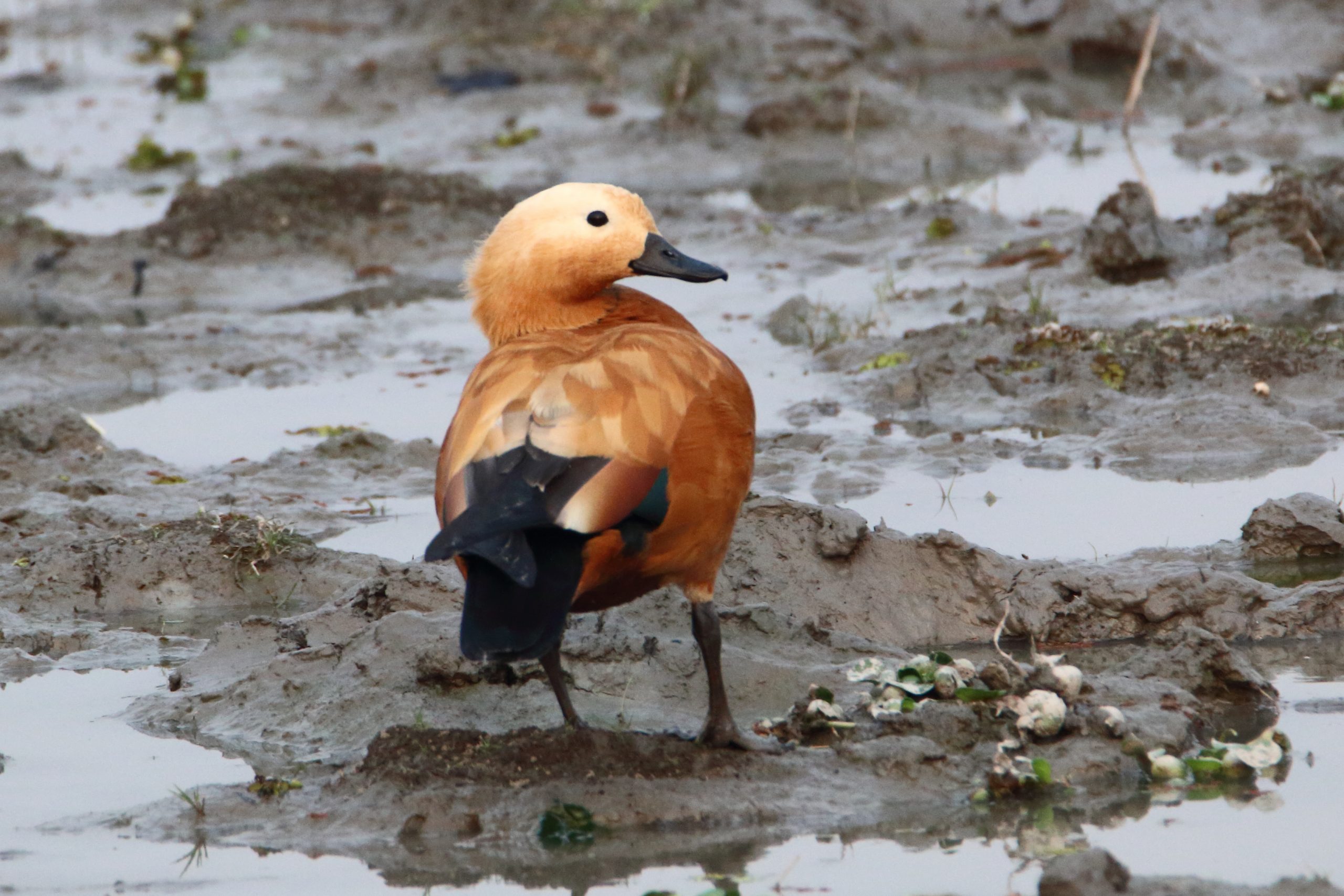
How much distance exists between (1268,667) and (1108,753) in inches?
37.4

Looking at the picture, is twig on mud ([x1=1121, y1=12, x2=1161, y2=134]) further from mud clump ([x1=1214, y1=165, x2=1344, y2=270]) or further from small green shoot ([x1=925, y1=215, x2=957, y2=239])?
mud clump ([x1=1214, y1=165, x2=1344, y2=270])

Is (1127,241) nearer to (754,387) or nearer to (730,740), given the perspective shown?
(754,387)

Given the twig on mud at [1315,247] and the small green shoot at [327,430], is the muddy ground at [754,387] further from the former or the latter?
the small green shoot at [327,430]

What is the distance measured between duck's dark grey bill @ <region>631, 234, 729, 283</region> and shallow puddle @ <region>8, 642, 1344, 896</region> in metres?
1.78

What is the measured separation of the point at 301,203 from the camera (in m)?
11.8

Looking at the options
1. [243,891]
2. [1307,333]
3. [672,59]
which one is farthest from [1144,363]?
[672,59]

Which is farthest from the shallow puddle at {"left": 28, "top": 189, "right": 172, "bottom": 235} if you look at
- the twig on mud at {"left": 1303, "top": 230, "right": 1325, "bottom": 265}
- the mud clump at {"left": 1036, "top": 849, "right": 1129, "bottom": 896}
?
the mud clump at {"left": 1036, "top": 849, "right": 1129, "bottom": 896}

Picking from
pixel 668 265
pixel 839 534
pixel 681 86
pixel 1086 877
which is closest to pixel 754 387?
pixel 839 534

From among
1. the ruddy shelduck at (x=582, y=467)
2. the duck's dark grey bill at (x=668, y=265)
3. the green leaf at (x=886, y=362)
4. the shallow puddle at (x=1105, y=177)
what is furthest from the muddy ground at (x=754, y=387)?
the duck's dark grey bill at (x=668, y=265)

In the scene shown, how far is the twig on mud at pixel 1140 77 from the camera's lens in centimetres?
1295

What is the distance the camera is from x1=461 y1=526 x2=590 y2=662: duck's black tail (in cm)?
351

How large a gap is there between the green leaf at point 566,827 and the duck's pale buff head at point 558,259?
58.6 inches

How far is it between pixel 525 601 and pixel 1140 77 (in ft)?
35.3

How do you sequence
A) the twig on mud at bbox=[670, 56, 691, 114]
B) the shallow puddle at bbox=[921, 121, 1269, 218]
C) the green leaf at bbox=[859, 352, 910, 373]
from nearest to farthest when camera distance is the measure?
the green leaf at bbox=[859, 352, 910, 373] → the shallow puddle at bbox=[921, 121, 1269, 218] → the twig on mud at bbox=[670, 56, 691, 114]
